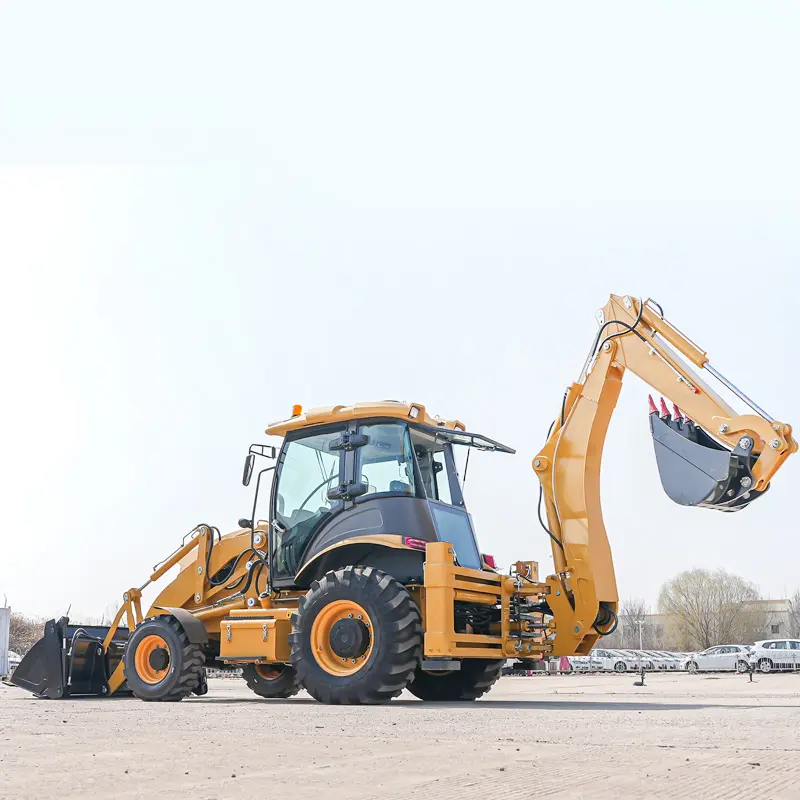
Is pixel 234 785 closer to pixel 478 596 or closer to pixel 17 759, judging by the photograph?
pixel 17 759

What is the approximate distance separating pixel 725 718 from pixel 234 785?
17.7ft

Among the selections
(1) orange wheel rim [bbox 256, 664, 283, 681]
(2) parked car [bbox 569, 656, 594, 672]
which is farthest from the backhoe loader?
(2) parked car [bbox 569, 656, 594, 672]

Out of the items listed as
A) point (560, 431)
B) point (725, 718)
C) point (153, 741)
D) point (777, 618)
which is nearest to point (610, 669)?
point (560, 431)

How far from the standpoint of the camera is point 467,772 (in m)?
4.82

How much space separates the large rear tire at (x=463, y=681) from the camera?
1272 centimetres

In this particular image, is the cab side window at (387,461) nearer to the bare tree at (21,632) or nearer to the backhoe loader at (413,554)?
the backhoe loader at (413,554)

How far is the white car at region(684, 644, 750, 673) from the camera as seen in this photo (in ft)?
123

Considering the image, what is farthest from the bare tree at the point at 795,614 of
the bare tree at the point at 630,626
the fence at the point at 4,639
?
the fence at the point at 4,639

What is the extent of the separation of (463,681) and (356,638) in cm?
268

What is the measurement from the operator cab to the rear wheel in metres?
2.13

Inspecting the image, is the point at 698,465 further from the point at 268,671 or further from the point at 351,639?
the point at 268,671

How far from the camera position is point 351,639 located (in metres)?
10.8

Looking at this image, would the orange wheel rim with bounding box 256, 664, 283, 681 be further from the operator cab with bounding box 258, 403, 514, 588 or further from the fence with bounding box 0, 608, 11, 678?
the fence with bounding box 0, 608, 11, 678

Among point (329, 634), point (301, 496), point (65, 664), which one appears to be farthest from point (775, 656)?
point (329, 634)
